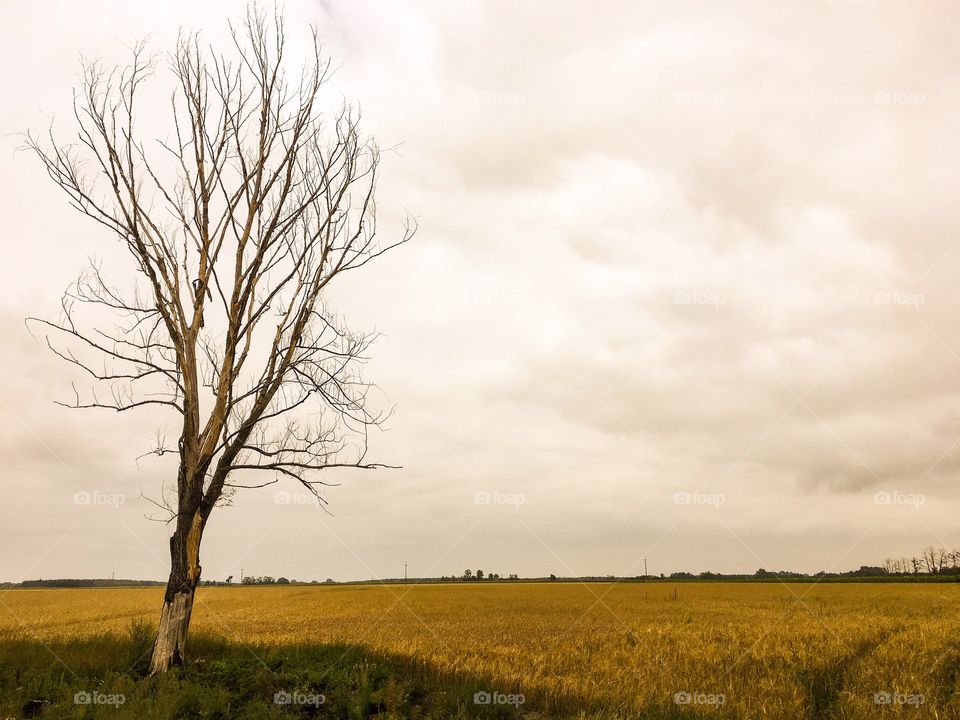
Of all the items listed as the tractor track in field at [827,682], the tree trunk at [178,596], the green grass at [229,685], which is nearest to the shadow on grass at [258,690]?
the green grass at [229,685]

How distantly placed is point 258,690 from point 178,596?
7.14 ft

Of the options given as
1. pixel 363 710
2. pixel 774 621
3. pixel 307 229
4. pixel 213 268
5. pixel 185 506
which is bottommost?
pixel 774 621

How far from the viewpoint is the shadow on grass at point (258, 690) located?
9039 millimetres

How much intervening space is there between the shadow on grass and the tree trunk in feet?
1.04

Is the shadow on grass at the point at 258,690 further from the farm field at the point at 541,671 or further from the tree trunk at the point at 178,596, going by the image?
the tree trunk at the point at 178,596

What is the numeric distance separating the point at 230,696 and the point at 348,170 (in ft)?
33.8

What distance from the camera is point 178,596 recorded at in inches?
423

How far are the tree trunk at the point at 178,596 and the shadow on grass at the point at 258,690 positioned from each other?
1.04 ft

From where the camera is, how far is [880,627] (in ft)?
74.4

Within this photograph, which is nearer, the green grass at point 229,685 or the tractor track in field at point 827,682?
the green grass at point 229,685

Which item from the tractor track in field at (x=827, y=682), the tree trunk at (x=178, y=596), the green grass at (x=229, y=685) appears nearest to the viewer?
the green grass at (x=229, y=685)

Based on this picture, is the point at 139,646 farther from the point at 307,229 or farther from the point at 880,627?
the point at 880,627

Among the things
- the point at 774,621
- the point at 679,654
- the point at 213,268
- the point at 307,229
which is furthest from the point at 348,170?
the point at 774,621

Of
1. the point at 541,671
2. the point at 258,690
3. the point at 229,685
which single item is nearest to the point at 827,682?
the point at 541,671
